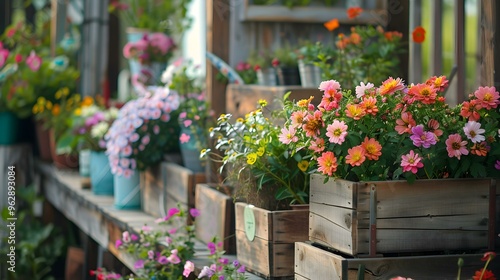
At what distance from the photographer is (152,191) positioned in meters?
4.97

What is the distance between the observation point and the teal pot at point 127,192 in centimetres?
514

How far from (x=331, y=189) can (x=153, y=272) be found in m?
1.26

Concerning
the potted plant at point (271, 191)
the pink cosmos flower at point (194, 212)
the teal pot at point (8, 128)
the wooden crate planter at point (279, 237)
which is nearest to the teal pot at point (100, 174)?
the teal pot at point (8, 128)

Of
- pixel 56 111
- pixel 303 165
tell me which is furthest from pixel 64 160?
pixel 303 165

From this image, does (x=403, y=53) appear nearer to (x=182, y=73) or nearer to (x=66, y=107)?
(x=182, y=73)

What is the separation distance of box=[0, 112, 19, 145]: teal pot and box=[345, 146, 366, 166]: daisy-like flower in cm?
475

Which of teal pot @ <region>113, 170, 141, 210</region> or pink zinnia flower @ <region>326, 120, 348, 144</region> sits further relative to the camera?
teal pot @ <region>113, 170, 141, 210</region>

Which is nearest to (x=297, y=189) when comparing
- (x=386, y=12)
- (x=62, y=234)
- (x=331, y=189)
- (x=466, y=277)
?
(x=331, y=189)

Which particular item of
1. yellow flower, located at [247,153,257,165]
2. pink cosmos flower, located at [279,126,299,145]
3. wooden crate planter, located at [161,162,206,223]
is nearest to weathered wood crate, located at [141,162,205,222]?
wooden crate planter, located at [161,162,206,223]

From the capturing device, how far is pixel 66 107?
6.74m

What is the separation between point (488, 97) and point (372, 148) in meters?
0.40

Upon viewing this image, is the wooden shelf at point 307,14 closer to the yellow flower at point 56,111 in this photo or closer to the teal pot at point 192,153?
the teal pot at point 192,153

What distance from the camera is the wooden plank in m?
3.11

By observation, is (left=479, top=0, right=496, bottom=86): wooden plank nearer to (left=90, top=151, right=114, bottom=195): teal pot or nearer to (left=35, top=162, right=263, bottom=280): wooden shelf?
(left=35, top=162, right=263, bottom=280): wooden shelf
